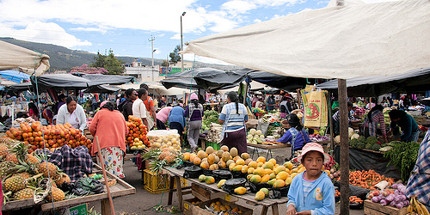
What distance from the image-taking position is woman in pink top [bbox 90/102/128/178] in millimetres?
5570

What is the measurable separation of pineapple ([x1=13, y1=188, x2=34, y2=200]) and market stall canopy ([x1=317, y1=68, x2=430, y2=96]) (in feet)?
21.3

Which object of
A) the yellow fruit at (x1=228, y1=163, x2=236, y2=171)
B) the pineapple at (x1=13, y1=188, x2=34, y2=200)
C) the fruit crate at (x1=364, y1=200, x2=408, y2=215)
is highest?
the yellow fruit at (x1=228, y1=163, x2=236, y2=171)

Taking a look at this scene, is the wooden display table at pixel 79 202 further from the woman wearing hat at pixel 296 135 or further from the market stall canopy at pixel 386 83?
the market stall canopy at pixel 386 83

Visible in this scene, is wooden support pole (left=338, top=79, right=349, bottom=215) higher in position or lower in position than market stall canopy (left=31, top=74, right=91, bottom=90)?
lower

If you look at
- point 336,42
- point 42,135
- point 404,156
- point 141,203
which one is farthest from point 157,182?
point 404,156

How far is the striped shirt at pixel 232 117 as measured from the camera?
20.2 feet

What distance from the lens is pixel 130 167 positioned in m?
8.57

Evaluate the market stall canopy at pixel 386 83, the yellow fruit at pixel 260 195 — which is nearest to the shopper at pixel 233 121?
the market stall canopy at pixel 386 83

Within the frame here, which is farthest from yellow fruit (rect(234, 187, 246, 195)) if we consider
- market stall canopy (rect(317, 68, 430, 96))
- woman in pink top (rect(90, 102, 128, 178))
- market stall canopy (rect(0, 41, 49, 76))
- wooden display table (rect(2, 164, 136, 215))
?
market stall canopy (rect(317, 68, 430, 96))

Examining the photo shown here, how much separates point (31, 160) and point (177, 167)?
7.34ft

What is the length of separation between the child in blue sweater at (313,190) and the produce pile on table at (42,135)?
4663 millimetres

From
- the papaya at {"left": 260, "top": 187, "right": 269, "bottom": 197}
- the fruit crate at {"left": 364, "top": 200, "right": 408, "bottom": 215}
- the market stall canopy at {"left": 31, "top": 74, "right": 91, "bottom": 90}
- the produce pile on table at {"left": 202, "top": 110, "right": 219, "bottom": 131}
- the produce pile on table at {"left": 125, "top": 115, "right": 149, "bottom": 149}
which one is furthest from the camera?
the produce pile on table at {"left": 202, "top": 110, "right": 219, "bottom": 131}

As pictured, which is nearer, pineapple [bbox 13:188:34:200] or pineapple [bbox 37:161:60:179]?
pineapple [bbox 13:188:34:200]

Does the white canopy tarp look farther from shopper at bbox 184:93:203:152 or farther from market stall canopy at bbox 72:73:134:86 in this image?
market stall canopy at bbox 72:73:134:86
